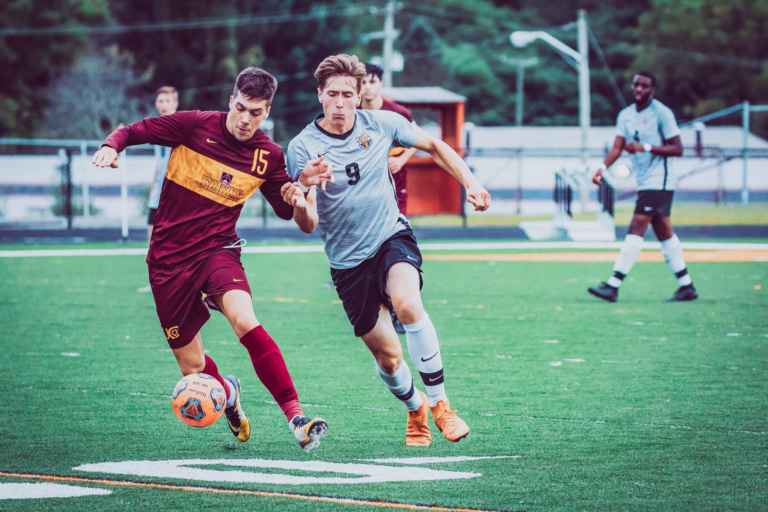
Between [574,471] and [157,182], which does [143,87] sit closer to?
[157,182]

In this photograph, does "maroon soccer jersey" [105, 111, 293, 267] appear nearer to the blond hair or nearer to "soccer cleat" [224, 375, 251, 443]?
the blond hair

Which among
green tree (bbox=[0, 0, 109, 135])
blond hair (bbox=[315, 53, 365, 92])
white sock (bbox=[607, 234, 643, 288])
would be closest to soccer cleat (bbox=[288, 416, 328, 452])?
blond hair (bbox=[315, 53, 365, 92])

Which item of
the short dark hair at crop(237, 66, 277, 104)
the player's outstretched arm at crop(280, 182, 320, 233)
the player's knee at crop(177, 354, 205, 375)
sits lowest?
the player's knee at crop(177, 354, 205, 375)

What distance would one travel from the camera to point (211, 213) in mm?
7273

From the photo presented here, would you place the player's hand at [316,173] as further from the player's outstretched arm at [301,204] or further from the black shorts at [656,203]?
the black shorts at [656,203]

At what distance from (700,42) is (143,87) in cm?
2712

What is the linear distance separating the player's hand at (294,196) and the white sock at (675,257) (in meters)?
8.27

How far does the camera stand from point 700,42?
229ft

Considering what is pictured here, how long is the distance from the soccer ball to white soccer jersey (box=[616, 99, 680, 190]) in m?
8.41

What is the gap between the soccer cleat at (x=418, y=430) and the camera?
7230mm

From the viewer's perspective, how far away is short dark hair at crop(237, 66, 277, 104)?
7.04 meters

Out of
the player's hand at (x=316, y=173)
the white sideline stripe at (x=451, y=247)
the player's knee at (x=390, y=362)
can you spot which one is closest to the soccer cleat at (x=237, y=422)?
the player's knee at (x=390, y=362)

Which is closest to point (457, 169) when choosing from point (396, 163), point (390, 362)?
point (390, 362)

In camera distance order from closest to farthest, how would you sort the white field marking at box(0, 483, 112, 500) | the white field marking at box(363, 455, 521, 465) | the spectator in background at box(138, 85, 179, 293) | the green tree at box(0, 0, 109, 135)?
the white field marking at box(0, 483, 112, 500) < the white field marking at box(363, 455, 521, 465) < the spectator in background at box(138, 85, 179, 293) < the green tree at box(0, 0, 109, 135)
